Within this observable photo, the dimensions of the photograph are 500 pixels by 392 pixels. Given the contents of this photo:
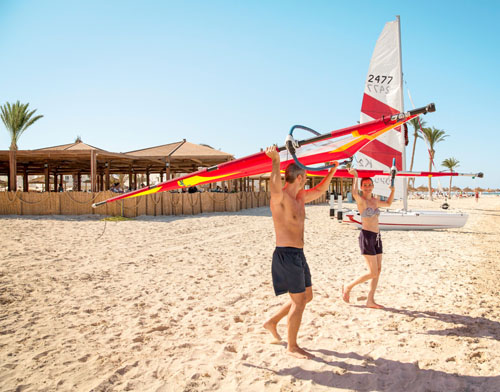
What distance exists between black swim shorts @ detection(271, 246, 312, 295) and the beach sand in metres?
0.68

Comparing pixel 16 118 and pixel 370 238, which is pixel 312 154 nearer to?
pixel 370 238

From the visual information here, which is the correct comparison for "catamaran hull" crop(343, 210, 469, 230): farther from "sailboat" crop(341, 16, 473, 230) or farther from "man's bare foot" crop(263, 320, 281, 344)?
"man's bare foot" crop(263, 320, 281, 344)

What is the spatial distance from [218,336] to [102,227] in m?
9.74

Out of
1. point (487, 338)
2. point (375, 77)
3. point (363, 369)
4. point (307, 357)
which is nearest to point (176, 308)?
point (307, 357)

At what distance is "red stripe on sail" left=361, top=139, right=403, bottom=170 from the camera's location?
9031mm

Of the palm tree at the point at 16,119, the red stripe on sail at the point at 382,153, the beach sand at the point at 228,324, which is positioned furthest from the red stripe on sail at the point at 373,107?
the palm tree at the point at 16,119

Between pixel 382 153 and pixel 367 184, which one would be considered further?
pixel 382 153

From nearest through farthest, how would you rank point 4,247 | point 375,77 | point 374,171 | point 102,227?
point 4,247, point 374,171, point 375,77, point 102,227

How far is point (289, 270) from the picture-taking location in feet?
9.20

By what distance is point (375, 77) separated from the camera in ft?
30.3

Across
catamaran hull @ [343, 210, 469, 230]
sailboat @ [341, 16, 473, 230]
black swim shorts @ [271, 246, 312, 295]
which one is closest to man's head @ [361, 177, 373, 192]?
black swim shorts @ [271, 246, 312, 295]

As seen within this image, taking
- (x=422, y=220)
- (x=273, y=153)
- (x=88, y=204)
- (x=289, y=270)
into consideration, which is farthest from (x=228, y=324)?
(x=88, y=204)

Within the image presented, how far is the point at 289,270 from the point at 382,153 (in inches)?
289

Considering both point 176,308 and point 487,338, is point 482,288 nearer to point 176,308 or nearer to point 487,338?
point 487,338
